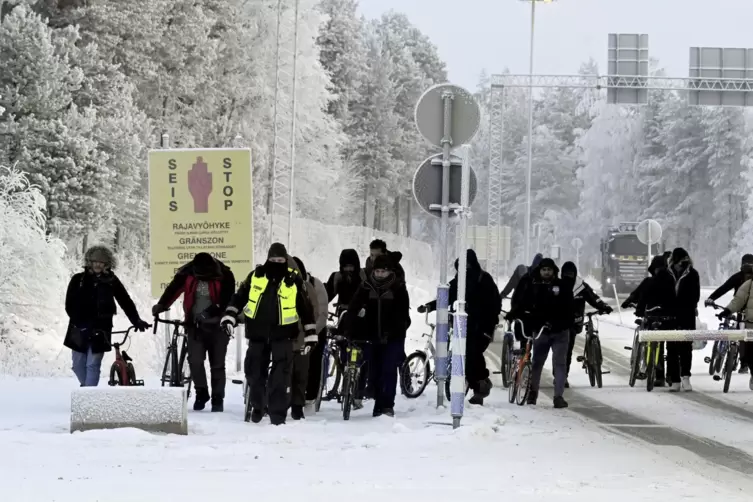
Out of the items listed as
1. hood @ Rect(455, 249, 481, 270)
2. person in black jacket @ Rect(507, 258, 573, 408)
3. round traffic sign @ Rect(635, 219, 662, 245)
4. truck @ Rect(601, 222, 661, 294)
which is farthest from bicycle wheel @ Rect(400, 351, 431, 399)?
truck @ Rect(601, 222, 661, 294)

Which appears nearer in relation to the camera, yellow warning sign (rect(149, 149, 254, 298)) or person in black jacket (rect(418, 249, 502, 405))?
person in black jacket (rect(418, 249, 502, 405))

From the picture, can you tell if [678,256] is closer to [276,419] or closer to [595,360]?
[595,360]

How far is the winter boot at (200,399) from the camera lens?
51.0 ft

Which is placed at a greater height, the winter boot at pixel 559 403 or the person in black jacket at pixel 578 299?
the person in black jacket at pixel 578 299

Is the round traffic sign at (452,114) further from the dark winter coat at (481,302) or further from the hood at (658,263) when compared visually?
the hood at (658,263)

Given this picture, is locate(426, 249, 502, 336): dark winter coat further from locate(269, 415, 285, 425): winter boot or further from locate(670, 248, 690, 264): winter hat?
locate(670, 248, 690, 264): winter hat

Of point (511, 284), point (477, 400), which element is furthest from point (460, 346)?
point (511, 284)

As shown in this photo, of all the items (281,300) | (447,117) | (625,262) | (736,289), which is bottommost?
(281,300)

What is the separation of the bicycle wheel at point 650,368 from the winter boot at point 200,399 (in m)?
7.47

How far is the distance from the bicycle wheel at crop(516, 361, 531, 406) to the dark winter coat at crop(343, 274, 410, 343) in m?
2.78

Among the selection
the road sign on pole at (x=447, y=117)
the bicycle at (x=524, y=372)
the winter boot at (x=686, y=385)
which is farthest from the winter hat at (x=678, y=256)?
the road sign on pole at (x=447, y=117)

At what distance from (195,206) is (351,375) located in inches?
194

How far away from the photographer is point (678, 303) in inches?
802

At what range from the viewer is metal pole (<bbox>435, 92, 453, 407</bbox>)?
14.3 meters
